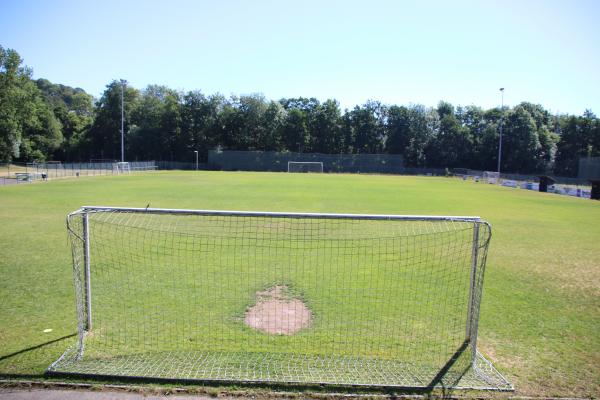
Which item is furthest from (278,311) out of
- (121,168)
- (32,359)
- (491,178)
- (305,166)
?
(305,166)

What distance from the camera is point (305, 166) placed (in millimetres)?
86438

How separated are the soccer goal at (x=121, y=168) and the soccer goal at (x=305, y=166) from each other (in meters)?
31.5

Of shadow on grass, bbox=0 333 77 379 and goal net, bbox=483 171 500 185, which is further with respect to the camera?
goal net, bbox=483 171 500 185

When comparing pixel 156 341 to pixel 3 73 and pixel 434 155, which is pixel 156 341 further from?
pixel 434 155

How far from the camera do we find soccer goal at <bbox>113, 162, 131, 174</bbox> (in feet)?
202

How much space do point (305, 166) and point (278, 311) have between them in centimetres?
7961

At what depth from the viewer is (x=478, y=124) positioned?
90.6 m

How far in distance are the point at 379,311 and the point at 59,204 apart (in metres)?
20.1

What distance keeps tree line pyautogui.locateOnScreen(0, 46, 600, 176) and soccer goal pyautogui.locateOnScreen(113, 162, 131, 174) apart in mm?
23062

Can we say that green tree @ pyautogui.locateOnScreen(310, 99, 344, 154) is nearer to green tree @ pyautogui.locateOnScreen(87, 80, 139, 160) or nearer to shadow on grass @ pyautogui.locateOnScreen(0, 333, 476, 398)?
green tree @ pyautogui.locateOnScreen(87, 80, 139, 160)

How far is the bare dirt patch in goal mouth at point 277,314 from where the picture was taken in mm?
6621

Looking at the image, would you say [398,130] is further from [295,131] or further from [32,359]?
[32,359]

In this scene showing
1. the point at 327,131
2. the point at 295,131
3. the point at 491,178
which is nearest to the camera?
the point at 491,178

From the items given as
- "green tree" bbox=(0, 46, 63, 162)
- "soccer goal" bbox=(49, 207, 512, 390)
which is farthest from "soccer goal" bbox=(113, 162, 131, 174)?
"soccer goal" bbox=(49, 207, 512, 390)
